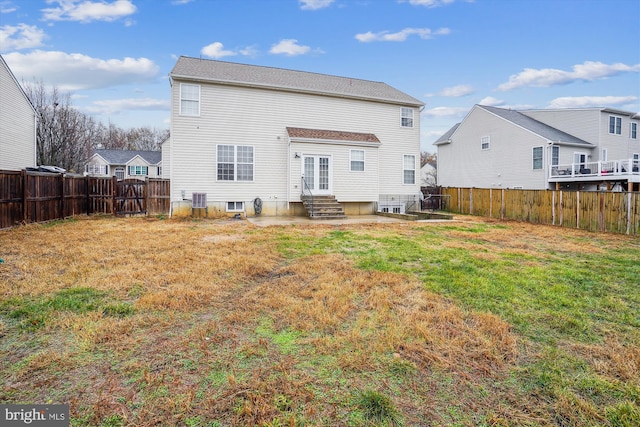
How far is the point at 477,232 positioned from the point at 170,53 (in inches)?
810

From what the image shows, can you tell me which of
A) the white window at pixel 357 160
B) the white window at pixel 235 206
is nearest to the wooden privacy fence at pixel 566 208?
the white window at pixel 357 160

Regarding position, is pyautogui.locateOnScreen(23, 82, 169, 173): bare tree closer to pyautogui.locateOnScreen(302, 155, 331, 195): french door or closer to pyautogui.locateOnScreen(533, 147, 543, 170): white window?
pyautogui.locateOnScreen(302, 155, 331, 195): french door

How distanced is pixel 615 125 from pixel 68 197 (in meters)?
34.0

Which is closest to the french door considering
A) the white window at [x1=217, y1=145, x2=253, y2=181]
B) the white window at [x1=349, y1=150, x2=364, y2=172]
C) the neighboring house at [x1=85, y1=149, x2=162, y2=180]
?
the white window at [x1=349, y1=150, x2=364, y2=172]

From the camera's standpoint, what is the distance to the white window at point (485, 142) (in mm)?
25094

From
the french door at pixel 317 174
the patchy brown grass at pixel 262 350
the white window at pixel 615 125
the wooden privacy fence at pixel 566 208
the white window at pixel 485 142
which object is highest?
the white window at pixel 615 125

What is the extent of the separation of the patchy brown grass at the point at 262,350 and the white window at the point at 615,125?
27.7 metres

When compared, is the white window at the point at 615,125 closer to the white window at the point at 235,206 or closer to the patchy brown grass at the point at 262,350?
the white window at the point at 235,206

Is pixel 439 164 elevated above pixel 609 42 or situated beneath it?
situated beneath

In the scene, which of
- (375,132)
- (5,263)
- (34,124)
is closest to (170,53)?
(34,124)

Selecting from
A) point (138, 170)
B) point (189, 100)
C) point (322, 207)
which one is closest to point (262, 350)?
point (322, 207)

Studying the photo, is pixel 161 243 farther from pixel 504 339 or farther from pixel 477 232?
pixel 477 232

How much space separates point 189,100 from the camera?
14.7 metres

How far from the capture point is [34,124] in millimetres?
18969
